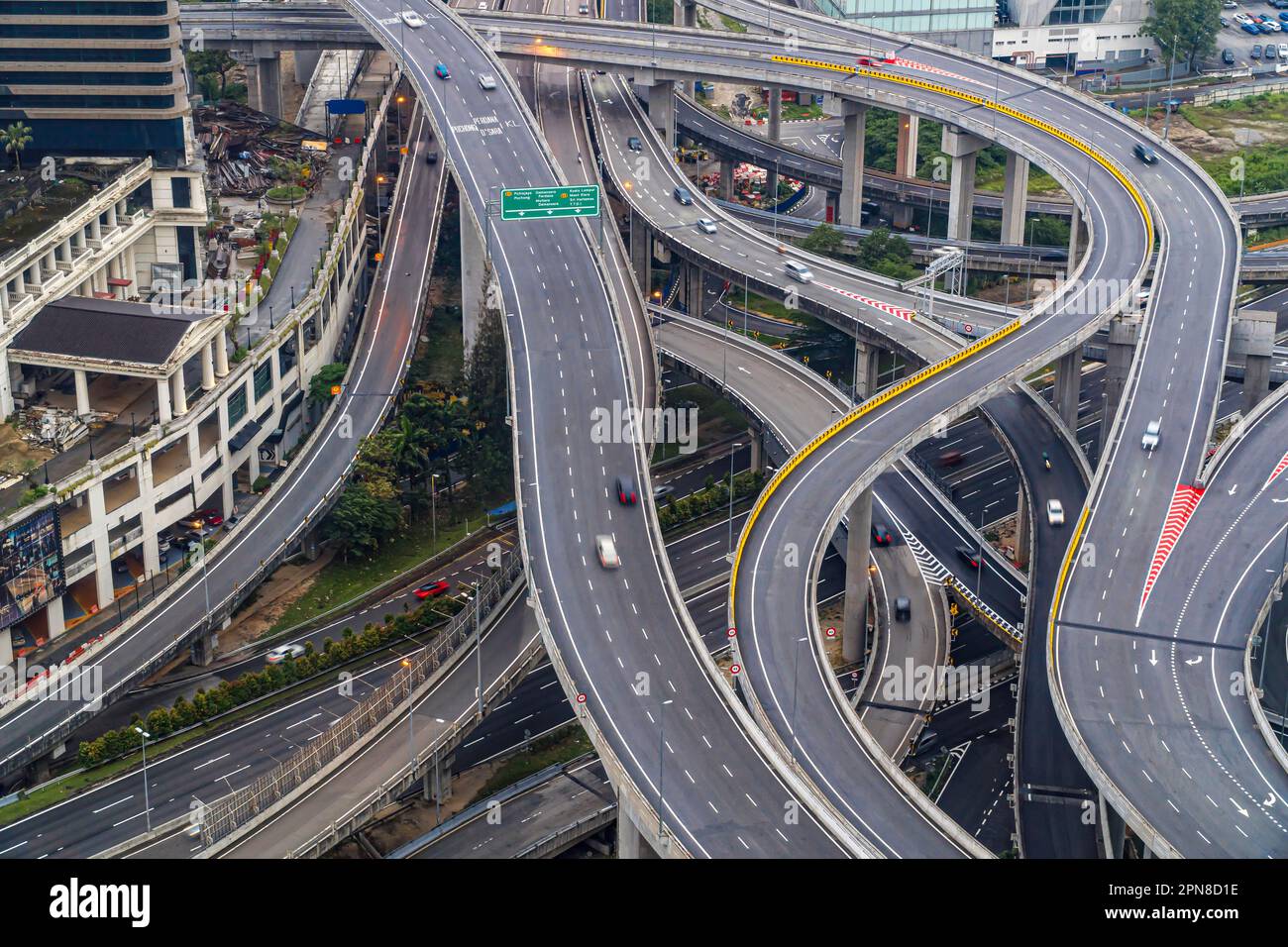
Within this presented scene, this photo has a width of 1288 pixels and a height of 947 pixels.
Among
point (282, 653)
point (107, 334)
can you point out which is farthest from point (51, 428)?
point (282, 653)

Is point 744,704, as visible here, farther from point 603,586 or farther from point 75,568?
point 75,568

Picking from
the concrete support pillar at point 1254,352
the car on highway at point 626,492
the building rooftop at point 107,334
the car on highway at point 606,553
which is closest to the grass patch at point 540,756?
the car on highway at point 606,553

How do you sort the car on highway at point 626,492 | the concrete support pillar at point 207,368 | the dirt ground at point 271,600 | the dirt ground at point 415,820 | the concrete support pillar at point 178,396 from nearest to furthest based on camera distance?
1. the dirt ground at point 415,820
2. the car on highway at point 626,492
3. the dirt ground at point 271,600
4. the concrete support pillar at point 178,396
5. the concrete support pillar at point 207,368

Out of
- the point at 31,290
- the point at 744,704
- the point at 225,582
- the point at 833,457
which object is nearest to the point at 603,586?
the point at 744,704

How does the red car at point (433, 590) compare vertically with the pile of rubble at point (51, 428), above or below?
below

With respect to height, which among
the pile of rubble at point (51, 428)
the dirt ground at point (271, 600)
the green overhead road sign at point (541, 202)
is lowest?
the dirt ground at point (271, 600)

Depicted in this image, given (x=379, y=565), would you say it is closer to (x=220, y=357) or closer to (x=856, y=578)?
(x=220, y=357)

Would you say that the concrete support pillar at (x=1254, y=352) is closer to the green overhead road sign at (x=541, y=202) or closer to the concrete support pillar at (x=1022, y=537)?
the concrete support pillar at (x=1022, y=537)

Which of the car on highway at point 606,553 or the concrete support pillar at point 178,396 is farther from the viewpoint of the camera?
the concrete support pillar at point 178,396
